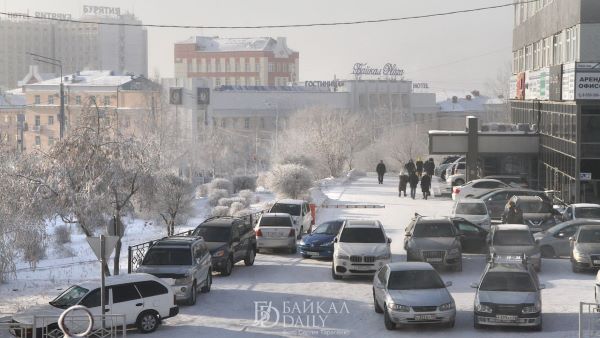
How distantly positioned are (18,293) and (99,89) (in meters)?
99.7

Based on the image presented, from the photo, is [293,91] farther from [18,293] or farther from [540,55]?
[18,293]

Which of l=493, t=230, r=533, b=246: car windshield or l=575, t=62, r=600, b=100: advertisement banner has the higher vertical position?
l=575, t=62, r=600, b=100: advertisement banner

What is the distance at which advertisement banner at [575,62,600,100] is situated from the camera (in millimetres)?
39375

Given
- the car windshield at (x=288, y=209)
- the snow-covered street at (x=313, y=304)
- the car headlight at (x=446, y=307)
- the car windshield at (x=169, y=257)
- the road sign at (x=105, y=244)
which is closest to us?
the road sign at (x=105, y=244)

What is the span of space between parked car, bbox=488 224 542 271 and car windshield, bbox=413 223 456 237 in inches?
46.1

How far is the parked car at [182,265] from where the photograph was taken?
22.4 m

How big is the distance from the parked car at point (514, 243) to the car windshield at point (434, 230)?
1170mm

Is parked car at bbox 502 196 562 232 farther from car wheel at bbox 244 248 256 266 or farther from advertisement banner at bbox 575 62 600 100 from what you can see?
car wheel at bbox 244 248 256 266

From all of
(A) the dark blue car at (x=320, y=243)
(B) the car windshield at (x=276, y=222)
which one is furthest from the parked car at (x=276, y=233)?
(A) the dark blue car at (x=320, y=243)

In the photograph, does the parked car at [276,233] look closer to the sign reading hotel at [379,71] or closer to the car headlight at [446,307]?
the car headlight at [446,307]

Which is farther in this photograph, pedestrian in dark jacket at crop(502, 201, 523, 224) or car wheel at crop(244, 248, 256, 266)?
pedestrian in dark jacket at crop(502, 201, 523, 224)

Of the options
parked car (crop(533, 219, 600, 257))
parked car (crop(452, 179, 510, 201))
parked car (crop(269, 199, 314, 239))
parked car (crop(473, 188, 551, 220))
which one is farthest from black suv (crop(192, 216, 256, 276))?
parked car (crop(452, 179, 510, 201))

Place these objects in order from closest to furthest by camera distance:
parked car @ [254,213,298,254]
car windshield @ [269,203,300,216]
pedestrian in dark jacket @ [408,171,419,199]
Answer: parked car @ [254,213,298,254]
car windshield @ [269,203,300,216]
pedestrian in dark jacket @ [408,171,419,199]

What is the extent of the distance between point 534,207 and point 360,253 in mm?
12030
